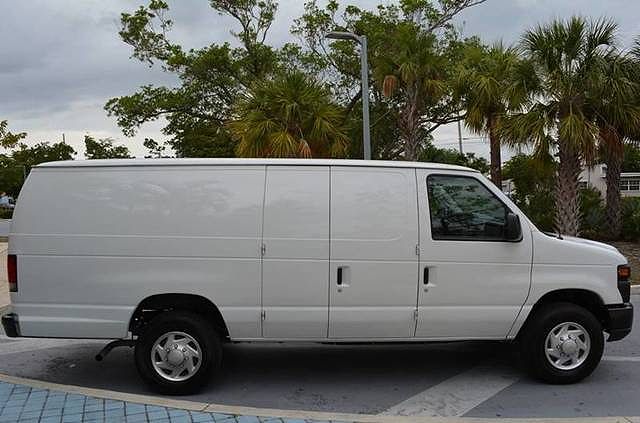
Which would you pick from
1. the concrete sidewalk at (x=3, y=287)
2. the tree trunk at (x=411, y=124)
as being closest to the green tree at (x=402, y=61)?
the tree trunk at (x=411, y=124)

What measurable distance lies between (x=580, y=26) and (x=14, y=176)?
59808 mm

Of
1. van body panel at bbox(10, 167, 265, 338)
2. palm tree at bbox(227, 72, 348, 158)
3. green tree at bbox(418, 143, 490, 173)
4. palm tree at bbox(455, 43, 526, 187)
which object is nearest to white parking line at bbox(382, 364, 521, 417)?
van body panel at bbox(10, 167, 265, 338)

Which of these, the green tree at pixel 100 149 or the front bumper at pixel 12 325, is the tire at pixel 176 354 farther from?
the green tree at pixel 100 149

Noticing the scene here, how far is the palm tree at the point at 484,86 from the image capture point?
16125 mm

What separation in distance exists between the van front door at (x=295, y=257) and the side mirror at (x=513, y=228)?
1.54 metres

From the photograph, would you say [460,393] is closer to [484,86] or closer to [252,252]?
[252,252]

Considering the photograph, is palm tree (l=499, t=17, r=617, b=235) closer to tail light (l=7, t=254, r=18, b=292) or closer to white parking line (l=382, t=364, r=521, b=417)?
white parking line (l=382, t=364, r=521, b=417)

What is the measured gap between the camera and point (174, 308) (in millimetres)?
5414

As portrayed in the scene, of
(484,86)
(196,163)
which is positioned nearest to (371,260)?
(196,163)

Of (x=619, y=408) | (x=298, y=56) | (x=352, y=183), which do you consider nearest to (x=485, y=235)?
(x=352, y=183)

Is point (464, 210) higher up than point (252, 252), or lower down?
higher up

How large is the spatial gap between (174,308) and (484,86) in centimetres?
1260

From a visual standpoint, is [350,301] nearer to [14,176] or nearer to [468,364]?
[468,364]

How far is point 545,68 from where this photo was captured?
13.4 metres
